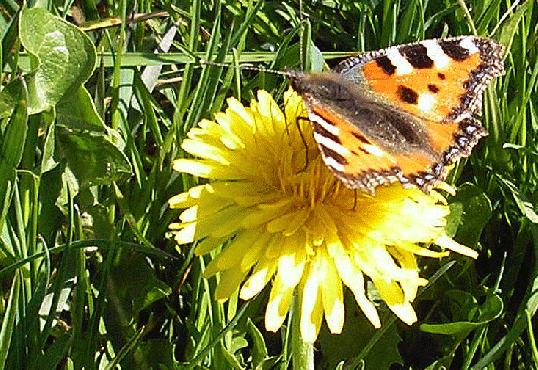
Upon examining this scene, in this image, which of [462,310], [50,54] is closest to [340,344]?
[462,310]

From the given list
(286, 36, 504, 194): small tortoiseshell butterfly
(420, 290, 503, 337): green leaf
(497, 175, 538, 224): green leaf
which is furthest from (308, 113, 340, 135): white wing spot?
(497, 175, 538, 224): green leaf

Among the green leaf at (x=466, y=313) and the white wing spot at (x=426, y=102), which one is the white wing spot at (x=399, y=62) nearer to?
the white wing spot at (x=426, y=102)

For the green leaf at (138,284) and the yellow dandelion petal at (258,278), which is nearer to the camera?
the yellow dandelion petal at (258,278)

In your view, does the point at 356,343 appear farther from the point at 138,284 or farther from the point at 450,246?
the point at 138,284

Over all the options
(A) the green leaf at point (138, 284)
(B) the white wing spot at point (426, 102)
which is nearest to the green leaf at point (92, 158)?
(A) the green leaf at point (138, 284)

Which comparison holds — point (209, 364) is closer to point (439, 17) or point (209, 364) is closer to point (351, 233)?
point (351, 233)

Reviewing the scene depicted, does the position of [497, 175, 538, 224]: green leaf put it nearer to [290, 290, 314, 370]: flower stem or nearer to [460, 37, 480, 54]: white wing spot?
[460, 37, 480, 54]: white wing spot
